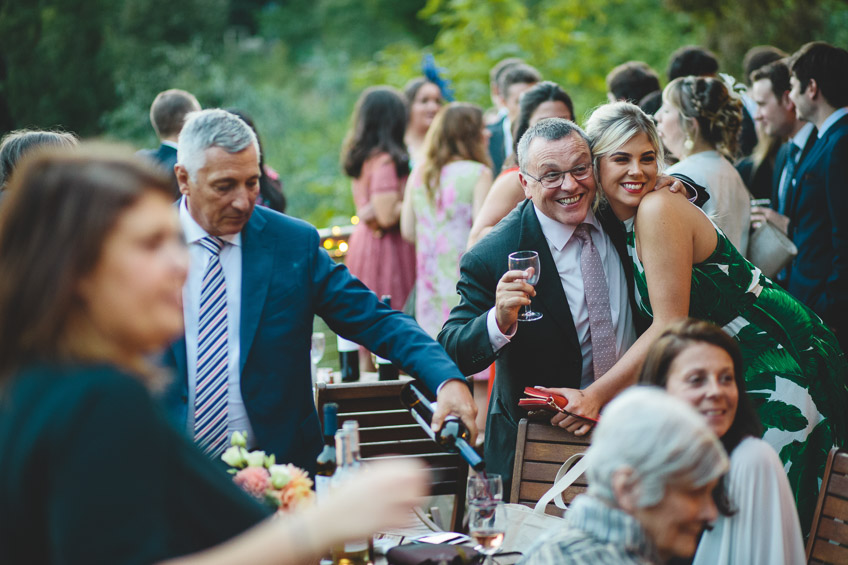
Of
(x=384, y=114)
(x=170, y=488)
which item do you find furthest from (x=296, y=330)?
(x=384, y=114)

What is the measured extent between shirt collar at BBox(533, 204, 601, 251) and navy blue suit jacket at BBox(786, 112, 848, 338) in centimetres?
203

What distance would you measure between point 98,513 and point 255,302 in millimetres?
1624

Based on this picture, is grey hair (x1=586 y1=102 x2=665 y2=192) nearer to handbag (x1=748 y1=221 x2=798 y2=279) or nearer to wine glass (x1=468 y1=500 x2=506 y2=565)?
wine glass (x1=468 y1=500 x2=506 y2=565)

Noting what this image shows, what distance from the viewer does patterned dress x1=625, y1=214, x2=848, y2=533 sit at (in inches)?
118

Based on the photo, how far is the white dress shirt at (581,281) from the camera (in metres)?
3.06

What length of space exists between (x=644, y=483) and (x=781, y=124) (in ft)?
A: 14.0

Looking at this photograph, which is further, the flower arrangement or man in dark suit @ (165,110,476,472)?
man in dark suit @ (165,110,476,472)

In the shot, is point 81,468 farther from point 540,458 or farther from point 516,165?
point 516,165

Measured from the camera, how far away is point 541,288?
120 inches

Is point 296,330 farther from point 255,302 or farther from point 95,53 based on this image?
point 95,53

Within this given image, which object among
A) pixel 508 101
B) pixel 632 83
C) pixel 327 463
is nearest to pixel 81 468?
pixel 327 463

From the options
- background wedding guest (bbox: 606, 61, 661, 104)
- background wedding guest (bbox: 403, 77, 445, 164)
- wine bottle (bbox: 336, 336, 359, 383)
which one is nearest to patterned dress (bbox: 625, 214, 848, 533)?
wine bottle (bbox: 336, 336, 359, 383)

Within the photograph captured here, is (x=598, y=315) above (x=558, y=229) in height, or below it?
below

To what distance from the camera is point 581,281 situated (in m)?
3.06
